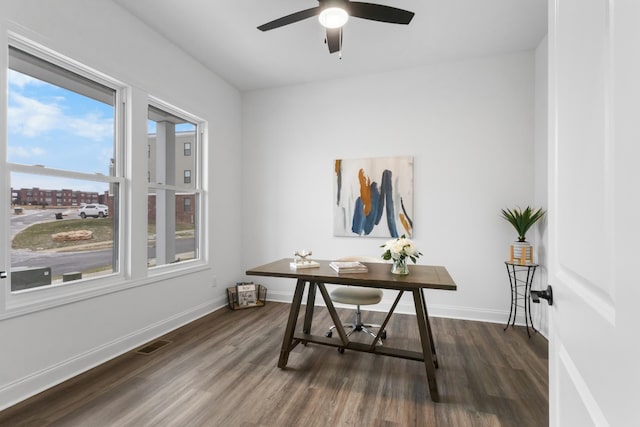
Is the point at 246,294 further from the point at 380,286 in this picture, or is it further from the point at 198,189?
the point at 380,286

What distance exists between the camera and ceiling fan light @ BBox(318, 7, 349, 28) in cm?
216

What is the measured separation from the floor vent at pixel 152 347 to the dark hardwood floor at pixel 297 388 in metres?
0.06

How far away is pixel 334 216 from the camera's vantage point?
4176 mm

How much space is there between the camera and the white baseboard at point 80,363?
2018 mm

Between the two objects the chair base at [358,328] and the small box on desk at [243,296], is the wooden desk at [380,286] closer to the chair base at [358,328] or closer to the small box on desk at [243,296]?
the chair base at [358,328]

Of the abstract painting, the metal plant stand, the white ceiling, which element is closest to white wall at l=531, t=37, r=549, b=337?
the metal plant stand

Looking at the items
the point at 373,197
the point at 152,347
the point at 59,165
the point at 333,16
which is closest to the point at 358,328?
the point at 373,197

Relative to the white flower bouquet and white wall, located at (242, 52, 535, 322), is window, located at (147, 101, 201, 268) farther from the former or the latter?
the white flower bouquet

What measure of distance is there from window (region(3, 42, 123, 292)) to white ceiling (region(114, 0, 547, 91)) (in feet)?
3.04

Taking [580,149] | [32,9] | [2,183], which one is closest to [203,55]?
[32,9]

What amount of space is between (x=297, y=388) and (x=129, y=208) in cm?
217

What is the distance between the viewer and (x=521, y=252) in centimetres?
321

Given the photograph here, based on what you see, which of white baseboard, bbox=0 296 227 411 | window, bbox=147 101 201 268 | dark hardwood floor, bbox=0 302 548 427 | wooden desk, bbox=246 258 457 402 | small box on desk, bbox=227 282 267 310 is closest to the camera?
dark hardwood floor, bbox=0 302 548 427

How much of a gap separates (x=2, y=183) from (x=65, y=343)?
121 cm
